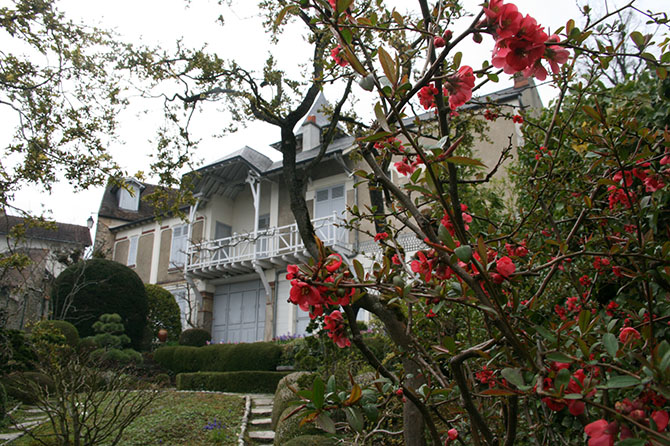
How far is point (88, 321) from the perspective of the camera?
43.2ft

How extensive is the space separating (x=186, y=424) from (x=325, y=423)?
6.03 meters

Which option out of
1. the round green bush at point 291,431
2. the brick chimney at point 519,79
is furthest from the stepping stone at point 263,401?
the brick chimney at point 519,79

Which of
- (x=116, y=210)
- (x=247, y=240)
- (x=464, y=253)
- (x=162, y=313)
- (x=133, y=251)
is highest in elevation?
(x=116, y=210)

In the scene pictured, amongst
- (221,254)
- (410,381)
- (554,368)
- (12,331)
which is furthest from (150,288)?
(554,368)

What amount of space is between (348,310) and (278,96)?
6.20 metres

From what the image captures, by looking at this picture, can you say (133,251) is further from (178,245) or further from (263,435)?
(263,435)

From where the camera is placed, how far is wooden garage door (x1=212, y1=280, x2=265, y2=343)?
51.8 feet

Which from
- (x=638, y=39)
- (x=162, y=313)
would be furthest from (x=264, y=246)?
(x=638, y=39)

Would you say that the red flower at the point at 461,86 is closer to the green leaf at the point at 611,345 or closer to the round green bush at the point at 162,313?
the green leaf at the point at 611,345

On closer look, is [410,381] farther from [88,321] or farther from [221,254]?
[221,254]

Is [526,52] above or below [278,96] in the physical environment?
below

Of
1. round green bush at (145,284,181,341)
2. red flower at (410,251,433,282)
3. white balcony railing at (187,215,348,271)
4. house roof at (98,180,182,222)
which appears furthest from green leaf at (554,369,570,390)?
house roof at (98,180,182,222)

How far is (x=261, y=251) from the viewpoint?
1530cm

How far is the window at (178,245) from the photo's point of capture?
58.6 ft
